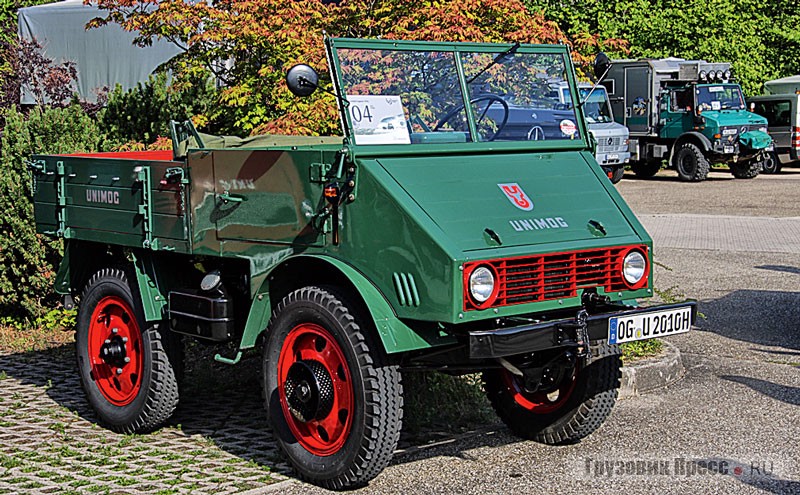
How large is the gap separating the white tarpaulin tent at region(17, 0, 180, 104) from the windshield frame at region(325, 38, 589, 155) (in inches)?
611

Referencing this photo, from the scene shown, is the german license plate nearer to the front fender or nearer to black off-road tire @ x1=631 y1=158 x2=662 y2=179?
the front fender

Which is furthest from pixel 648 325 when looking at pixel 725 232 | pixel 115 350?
pixel 725 232

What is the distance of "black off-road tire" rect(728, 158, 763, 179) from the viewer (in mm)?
27703

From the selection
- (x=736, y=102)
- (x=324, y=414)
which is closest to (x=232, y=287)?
(x=324, y=414)

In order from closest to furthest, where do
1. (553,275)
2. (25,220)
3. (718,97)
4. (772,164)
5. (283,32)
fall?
(553,275), (25,220), (283,32), (718,97), (772,164)

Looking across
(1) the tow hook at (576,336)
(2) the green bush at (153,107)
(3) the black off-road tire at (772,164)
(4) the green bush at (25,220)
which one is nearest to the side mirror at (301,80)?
(1) the tow hook at (576,336)

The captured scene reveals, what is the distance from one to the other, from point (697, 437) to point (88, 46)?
18.5 m

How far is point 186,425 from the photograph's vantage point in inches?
269

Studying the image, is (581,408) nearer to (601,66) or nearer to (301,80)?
(601,66)

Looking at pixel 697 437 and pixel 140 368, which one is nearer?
pixel 697 437

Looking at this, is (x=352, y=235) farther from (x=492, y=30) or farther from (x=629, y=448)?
(x=492, y=30)

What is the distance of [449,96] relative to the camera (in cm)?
598

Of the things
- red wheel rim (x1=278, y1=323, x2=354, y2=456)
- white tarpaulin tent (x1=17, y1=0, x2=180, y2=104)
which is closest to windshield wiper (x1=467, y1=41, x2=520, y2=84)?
red wheel rim (x1=278, y1=323, x2=354, y2=456)

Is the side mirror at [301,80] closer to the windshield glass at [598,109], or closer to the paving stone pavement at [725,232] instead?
the paving stone pavement at [725,232]
